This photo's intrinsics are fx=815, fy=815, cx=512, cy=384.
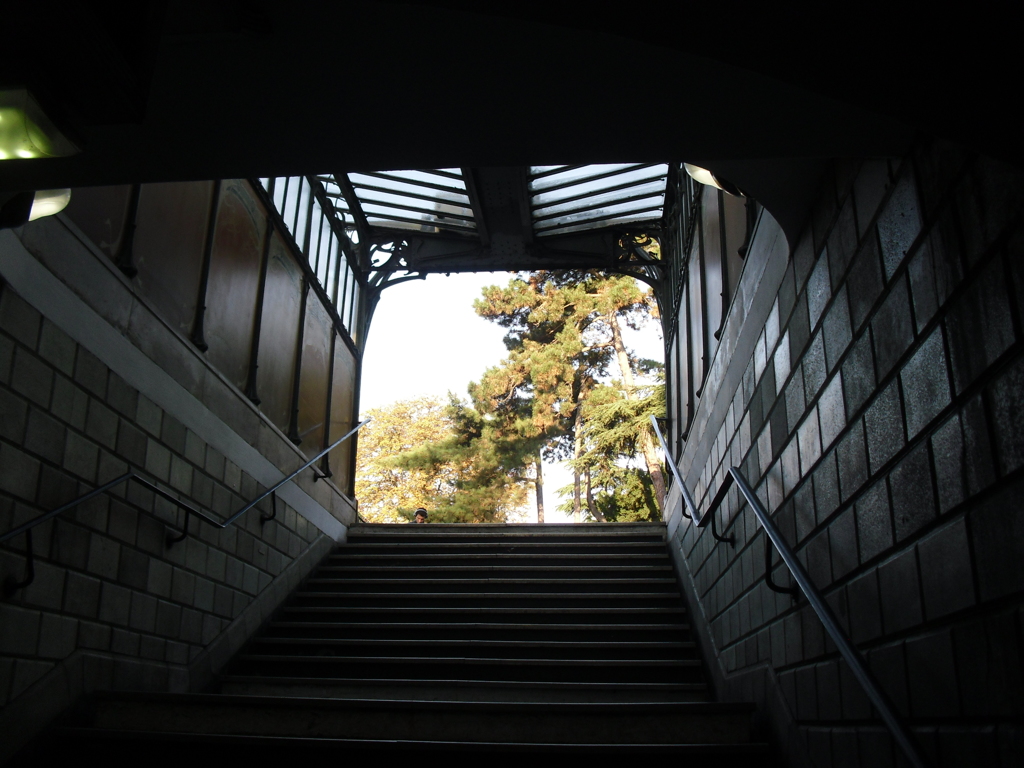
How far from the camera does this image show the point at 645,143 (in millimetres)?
2072

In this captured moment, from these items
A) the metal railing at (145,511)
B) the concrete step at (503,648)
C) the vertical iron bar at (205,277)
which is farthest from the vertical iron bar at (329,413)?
the vertical iron bar at (205,277)

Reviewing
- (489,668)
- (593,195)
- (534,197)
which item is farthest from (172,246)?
(593,195)

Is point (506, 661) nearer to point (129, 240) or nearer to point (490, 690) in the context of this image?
point (490, 690)

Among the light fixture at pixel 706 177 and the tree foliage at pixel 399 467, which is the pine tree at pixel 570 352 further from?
the light fixture at pixel 706 177

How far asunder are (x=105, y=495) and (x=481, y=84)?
8.96 feet

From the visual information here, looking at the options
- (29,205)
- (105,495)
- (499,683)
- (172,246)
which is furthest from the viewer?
(172,246)

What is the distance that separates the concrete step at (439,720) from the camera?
316 centimetres

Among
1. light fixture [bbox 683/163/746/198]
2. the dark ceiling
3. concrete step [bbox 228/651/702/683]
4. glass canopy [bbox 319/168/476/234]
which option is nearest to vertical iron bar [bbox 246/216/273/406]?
concrete step [bbox 228/651/702/683]

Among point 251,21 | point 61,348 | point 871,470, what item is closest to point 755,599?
point 871,470

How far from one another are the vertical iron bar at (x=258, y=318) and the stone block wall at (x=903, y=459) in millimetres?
3846

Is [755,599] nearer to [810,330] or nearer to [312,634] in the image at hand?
[810,330]

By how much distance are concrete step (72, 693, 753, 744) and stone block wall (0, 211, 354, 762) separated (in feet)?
1.35

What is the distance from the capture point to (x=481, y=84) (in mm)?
1916

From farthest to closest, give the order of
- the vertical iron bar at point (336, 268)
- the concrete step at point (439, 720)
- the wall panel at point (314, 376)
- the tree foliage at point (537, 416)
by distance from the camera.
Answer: the tree foliage at point (537, 416)
the vertical iron bar at point (336, 268)
the wall panel at point (314, 376)
the concrete step at point (439, 720)
